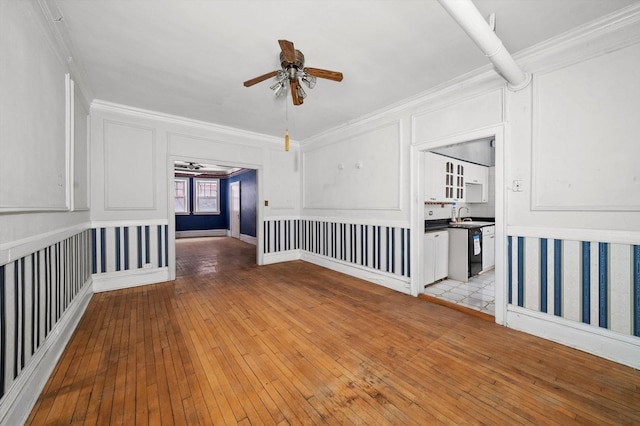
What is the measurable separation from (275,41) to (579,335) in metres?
3.69

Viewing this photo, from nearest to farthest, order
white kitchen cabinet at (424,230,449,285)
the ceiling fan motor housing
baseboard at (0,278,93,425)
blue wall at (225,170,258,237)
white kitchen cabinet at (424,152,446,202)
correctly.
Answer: baseboard at (0,278,93,425) → the ceiling fan motor housing → white kitchen cabinet at (424,230,449,285) → white kitchen cabinet at (424,152,446,202) → blue wall at (225,170,258,237)

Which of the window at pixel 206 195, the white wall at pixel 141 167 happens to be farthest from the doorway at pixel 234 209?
the white wall at pixel 141 167

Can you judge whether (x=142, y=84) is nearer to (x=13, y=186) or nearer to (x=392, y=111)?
(x=13, y=186)

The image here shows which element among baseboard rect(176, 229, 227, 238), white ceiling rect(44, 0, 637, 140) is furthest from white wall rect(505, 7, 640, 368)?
baseboard rect(176, 229, 227, 238)

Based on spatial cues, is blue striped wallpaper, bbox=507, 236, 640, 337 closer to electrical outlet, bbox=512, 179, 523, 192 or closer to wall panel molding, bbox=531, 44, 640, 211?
wall panel molding, bbox=531, 44, 640, 211

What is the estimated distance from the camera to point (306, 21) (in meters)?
1.98

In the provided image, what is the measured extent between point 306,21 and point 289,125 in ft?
8.41

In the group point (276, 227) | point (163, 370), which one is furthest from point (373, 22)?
point (276, 227)

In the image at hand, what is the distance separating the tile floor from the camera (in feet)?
10.1

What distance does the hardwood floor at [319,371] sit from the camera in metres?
1.46

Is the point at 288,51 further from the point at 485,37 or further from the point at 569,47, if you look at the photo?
the point at 569,47

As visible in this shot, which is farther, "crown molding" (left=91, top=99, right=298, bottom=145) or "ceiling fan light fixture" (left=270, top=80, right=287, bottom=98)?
"crown molding" (left=91, top=99, right=298, bottom=145)

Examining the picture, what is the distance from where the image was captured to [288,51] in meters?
1.95

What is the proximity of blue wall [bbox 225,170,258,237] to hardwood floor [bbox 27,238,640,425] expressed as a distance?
16.7ft
